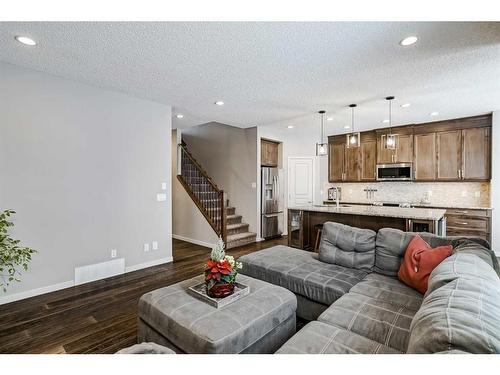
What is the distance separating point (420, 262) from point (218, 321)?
175cm

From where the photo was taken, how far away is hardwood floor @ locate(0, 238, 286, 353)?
6.78 ft

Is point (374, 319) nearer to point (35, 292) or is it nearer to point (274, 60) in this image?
point (274, 60)

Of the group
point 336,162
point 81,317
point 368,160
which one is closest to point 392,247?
point 81,317

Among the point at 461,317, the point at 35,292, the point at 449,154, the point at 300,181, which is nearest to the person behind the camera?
the point at 461,317

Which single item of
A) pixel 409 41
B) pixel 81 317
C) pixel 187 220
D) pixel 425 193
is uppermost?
pixel 409 41

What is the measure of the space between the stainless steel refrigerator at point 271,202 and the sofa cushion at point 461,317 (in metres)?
4.68

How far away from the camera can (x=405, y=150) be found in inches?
228

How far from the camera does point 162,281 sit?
3451mm

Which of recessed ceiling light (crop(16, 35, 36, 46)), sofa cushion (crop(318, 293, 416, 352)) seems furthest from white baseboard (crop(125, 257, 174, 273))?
sofa cushion (crop(318, 293, 416, 352))

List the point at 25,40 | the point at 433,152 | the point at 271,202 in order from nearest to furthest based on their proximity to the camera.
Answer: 1. the point at 25,40
2. the point at 433,152
3. the point at 271,202

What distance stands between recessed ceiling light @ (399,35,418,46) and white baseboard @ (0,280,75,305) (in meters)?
4.67

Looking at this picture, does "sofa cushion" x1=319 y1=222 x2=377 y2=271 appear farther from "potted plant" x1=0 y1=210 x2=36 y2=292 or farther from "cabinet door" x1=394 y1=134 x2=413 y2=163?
"cabinet door" x1=394 y1=134 x2=413 y2=163

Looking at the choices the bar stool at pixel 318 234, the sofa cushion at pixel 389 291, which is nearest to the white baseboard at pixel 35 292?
the sofa cushion at pixel 389 291

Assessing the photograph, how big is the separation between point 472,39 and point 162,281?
4.39 meters
